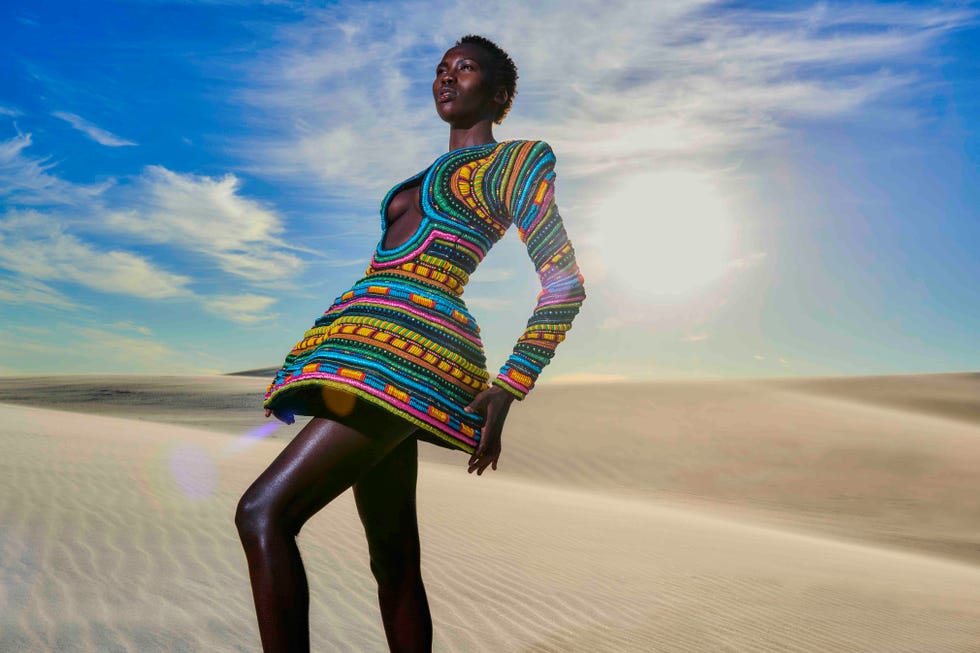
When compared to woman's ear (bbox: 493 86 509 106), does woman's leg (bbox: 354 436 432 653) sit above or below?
below

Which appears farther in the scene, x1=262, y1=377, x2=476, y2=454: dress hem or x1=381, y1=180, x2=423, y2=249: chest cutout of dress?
x1=381, y1=180, x2=423, y2=249: chest cutout of dress

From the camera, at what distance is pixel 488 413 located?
2121 mm

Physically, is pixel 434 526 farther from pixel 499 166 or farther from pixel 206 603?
pixel 499 166

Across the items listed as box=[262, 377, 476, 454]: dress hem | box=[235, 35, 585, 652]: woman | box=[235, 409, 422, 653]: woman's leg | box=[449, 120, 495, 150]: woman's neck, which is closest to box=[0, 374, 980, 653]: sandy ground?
box=[235, 35, 585, 652]: woman

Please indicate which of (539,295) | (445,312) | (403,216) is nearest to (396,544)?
(445,312)

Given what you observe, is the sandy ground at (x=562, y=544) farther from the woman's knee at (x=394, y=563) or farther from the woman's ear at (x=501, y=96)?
the woman's ear at (x=501, y=96)

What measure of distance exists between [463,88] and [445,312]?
2.54 feet

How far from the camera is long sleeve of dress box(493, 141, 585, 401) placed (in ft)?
7.06

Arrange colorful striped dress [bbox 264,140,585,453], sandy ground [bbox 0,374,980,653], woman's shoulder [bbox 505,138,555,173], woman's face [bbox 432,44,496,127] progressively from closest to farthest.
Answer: colorful striped dress [bbox 264,140,585,453]
woman's shoulder [bbox 505,138,555,173]
woman's face [bbox 432,44,496,127]
sandy ground [bbox 0,374,980,653]

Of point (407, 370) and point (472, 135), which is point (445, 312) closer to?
point (407, 370)

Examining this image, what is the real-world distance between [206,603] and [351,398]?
3.59 metres

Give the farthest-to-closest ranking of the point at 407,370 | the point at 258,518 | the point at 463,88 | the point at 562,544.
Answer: the point at 562,544, the point at 463,88, the point at 407,370, the point at 258,518

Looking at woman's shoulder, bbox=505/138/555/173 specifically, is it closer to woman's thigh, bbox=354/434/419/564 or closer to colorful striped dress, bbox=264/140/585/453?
colorful striped dress, bbox=264/140/585/453

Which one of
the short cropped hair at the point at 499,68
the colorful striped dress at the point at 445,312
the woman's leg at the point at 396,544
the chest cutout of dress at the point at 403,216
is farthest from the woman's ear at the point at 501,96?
the woman's leg at the point at 396,544
